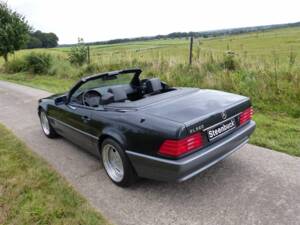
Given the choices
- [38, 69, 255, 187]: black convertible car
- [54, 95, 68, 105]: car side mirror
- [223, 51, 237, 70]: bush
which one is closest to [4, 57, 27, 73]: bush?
[223, 51, 237, 70]: bush

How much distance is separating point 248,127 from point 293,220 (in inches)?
50.4

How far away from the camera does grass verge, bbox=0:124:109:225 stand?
2.89m

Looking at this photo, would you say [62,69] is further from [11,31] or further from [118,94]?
[118,94]

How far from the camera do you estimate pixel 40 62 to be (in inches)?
756

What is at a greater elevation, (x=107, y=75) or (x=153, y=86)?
(x=107, y=75)

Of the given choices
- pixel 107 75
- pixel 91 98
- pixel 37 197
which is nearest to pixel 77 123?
pixel 91 98

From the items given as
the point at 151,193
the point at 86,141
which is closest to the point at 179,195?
the point at 151,193

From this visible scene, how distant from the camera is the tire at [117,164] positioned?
3201mm

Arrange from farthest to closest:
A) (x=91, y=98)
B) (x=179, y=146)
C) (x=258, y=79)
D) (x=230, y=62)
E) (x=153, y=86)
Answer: (x=230, y=62) < (x=258, y=79) < (x=153, y=86) < (x=91, y=98) < (x=179, y=146)

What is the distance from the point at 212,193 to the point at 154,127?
3.59ft

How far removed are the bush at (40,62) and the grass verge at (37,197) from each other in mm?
15674

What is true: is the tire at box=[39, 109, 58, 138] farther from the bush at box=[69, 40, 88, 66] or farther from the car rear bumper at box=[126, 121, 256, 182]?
the bush at box=[69, 40, 88, 66]

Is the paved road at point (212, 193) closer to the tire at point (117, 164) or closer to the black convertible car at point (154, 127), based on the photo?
the tire at point (117, 164)

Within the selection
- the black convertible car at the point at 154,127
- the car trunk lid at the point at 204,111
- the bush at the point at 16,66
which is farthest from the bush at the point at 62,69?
the car trunk lid at the point at 204,111
